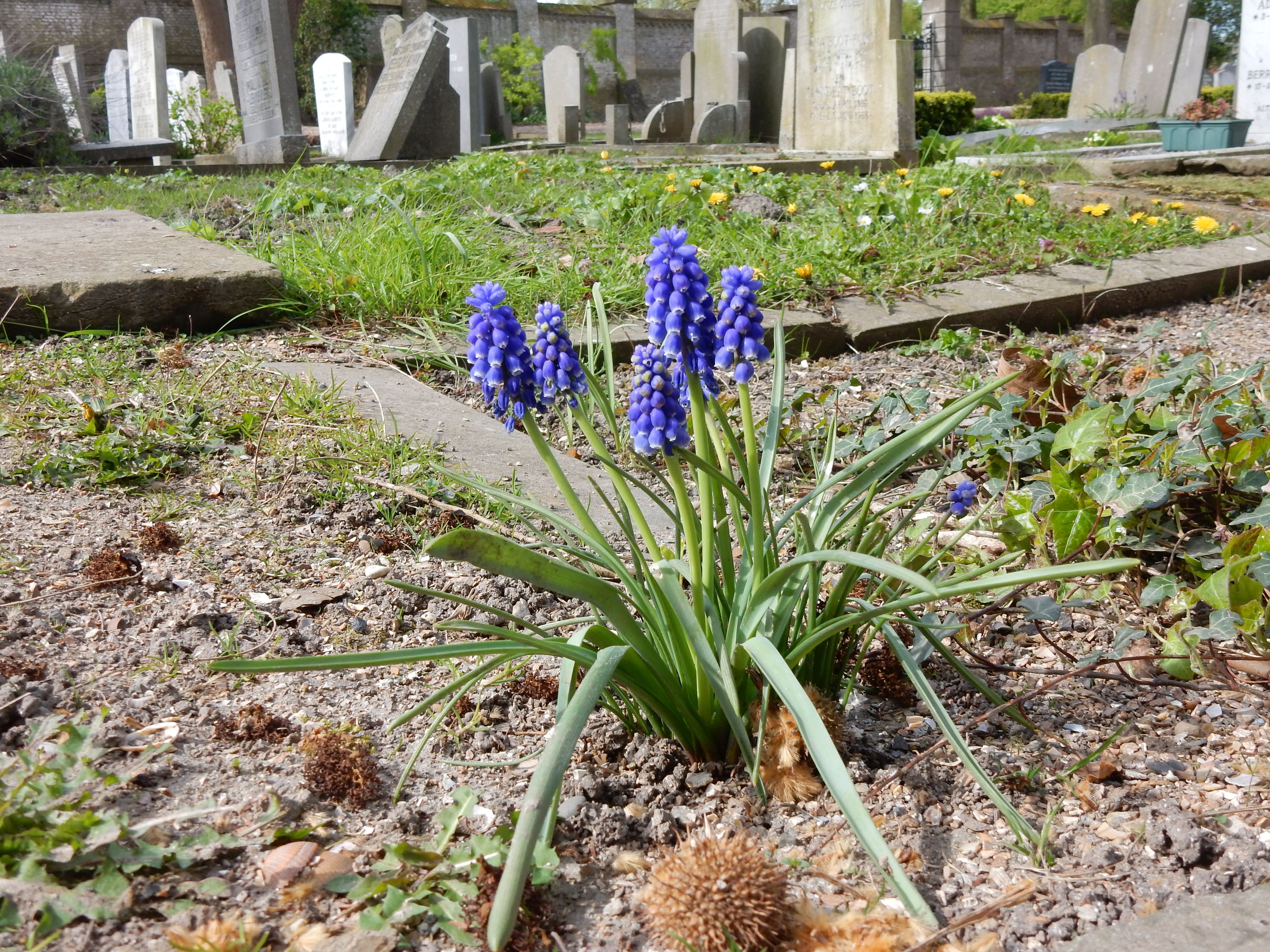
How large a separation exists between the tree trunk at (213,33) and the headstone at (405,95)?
9014mm

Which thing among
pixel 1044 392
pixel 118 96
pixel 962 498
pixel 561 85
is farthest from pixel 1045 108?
pixel 962 498

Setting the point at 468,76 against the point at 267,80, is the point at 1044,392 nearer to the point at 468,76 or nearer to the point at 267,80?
the point at 267,80

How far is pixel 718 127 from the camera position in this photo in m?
13.7

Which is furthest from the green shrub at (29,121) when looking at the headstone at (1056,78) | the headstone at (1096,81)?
the headstone at (1056,78)

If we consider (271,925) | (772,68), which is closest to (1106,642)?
(271,925)

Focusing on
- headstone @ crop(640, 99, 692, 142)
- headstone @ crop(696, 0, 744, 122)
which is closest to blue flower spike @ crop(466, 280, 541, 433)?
headstone @ crop(696, 0, 744, 122)

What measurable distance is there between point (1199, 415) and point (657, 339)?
1.33 m

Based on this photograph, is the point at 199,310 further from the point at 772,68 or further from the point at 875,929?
the point at 772,68

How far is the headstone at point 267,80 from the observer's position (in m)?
10.7

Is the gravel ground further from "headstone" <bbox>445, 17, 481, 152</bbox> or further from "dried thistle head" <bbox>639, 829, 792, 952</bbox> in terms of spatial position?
"headstone" <bbox>445, 17, 481, 152</bbox>

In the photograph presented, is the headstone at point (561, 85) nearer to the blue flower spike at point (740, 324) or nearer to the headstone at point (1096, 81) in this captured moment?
the headstone at point (1096, 81)

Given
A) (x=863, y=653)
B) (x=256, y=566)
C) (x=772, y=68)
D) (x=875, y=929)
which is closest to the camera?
(x=875, y=929)

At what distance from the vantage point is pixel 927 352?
3545 mm

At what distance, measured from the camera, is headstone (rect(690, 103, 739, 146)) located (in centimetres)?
1357
